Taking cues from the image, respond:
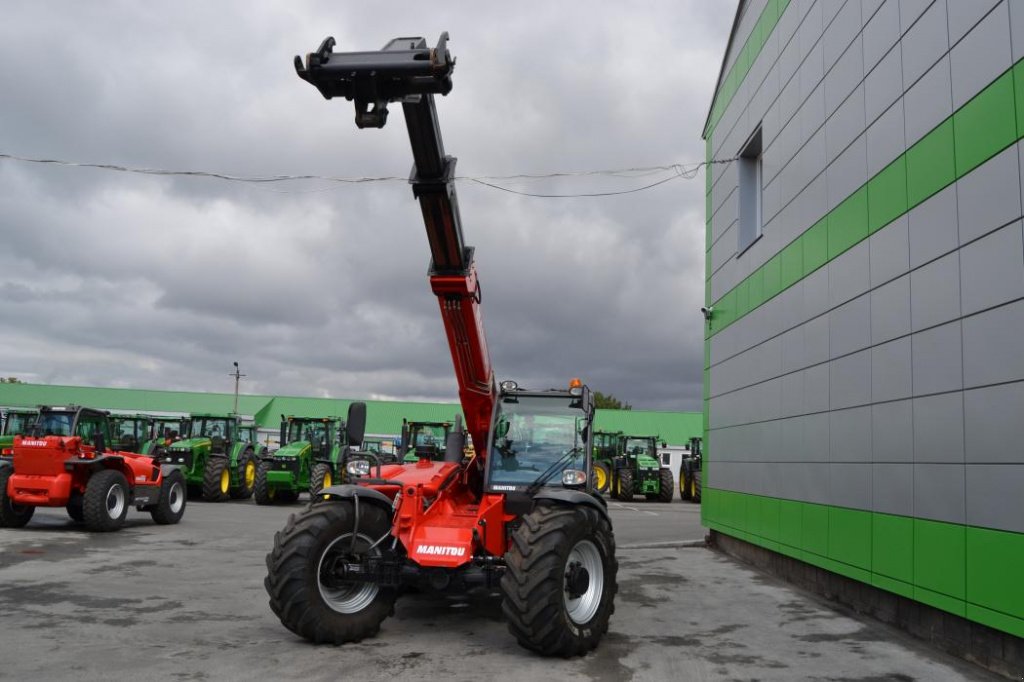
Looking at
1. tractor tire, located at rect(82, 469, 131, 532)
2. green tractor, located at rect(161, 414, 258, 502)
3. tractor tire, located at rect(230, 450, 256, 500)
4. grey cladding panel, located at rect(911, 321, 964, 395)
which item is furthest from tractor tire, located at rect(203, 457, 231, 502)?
grey cladding panel, located at rect(911, 321, 964, 395)

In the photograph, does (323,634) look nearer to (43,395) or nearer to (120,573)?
(120,573)

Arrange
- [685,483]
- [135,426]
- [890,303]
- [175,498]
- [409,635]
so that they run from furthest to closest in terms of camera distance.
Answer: [685,483] → [135,426] → [175,498] → [890,303] → [409,635]

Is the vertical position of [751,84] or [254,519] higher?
[751,84]

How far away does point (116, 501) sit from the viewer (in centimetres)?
1597

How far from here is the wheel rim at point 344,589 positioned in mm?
7109

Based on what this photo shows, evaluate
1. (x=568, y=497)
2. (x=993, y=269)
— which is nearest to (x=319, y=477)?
(x=568, y=497)

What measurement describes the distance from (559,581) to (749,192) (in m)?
9.92

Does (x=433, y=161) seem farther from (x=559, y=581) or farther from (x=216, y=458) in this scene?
(x=216, y=458)

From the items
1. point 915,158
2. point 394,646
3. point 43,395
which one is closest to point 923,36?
point 915,158

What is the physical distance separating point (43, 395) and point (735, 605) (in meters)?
61.0

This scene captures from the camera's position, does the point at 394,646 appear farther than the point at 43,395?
No

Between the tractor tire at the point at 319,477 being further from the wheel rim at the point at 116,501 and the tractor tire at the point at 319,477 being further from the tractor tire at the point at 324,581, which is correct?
the tractor tire at the point at 324,581

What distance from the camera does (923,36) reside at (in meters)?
7.80

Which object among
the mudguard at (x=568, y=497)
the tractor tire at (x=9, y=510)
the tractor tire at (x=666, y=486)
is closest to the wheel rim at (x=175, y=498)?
the tractor tire at (x=9, y=510)
